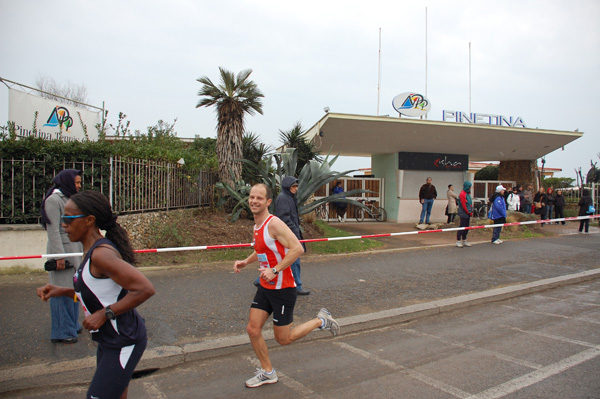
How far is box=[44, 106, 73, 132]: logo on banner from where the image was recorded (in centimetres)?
1145

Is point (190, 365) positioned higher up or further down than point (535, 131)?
further down

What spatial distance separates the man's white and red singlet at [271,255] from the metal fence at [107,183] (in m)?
6.13

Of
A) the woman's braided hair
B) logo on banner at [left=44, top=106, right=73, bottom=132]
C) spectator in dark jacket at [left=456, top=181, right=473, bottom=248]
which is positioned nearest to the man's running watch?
the woman's braided hair

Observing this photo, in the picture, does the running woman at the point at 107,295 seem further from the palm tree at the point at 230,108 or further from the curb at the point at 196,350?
the palm tree at the point at 230,108

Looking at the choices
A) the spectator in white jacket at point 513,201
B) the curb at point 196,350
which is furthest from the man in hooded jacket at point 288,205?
the spectator in white jacket at point 513,201

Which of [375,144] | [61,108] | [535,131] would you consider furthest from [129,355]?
[535,131]

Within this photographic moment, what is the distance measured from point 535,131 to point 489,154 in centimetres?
321

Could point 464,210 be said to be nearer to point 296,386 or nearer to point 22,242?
point 296,386

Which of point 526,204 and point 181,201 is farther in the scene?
point 526,204

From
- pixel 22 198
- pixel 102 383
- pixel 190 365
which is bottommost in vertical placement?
pixel 190 365

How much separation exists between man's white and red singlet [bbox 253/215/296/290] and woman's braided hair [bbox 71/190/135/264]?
4.17 feet

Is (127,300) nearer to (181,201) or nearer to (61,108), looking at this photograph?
(181,201)

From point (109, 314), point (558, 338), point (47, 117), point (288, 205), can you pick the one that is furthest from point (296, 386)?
point (47, 117)

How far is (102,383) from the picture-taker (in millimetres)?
2289
